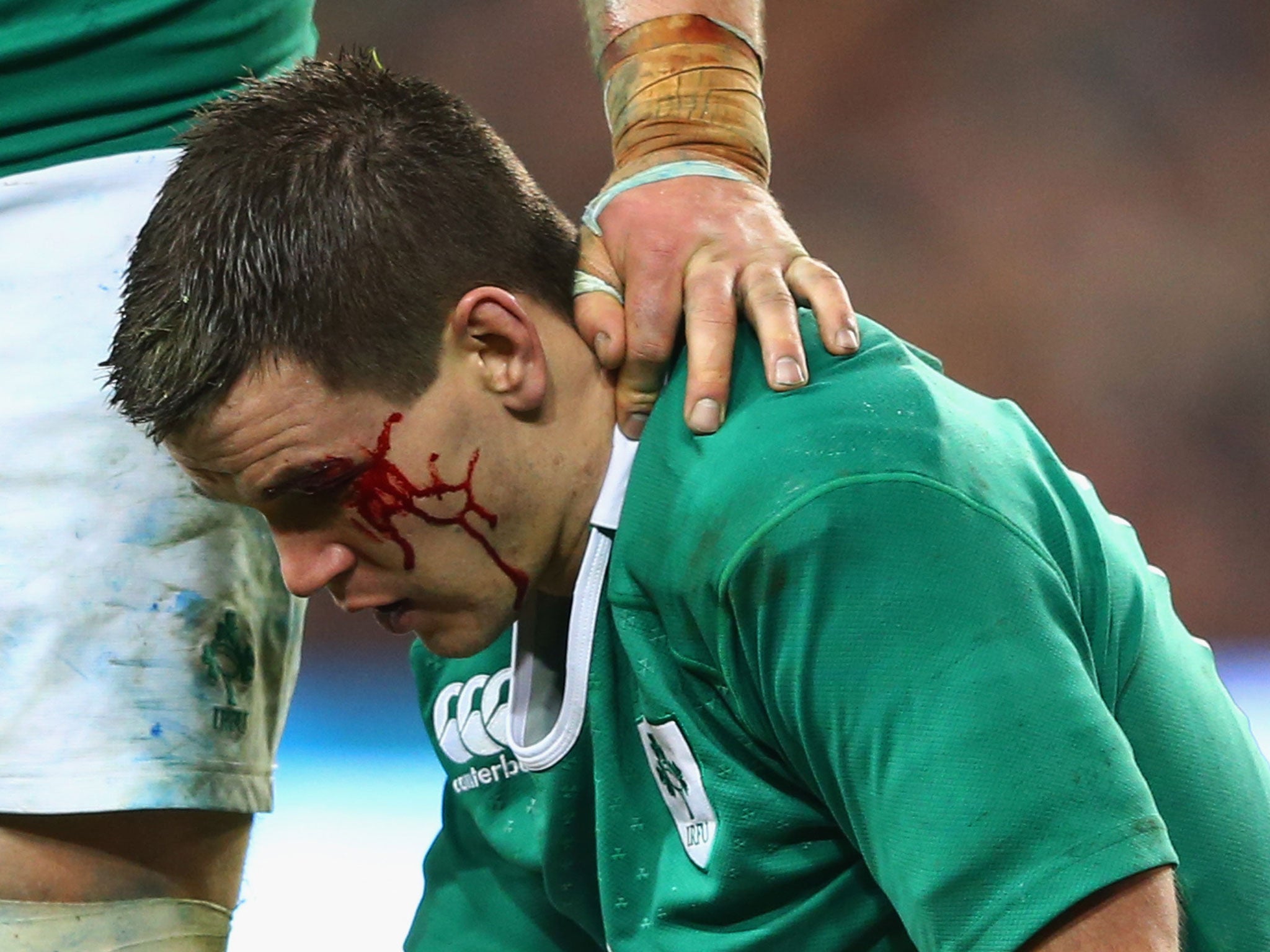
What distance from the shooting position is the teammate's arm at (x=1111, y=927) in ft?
2.77

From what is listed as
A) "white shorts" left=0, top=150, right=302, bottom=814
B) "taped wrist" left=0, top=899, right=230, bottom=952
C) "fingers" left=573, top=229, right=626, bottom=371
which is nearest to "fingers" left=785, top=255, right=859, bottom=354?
"fingers" left=573, top=229, right=626, bottom=371

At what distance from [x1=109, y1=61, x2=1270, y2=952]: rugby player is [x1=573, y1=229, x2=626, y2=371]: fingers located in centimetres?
2

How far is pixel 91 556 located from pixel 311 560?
23 centimetres

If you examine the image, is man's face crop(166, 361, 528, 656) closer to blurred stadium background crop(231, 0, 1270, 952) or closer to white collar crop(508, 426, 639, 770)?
white collar crop(508, 426, 639, 770)

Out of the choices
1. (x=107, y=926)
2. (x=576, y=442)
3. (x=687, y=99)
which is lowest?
(x=107, y=926)

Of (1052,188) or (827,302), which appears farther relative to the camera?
(1052,188)

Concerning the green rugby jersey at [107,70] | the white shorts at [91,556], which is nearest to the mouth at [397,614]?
the white shorts at [91,556]

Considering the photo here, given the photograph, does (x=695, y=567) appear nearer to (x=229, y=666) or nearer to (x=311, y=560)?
(x=311, y=560)

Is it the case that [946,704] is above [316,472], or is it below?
below

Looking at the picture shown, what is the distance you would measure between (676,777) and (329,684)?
8.19 ft

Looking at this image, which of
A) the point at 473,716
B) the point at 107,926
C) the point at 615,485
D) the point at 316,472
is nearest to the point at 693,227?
the point at 615,485

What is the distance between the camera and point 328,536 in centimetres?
109

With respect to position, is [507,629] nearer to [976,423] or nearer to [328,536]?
[328,536]

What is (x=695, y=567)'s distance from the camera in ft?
3.15
